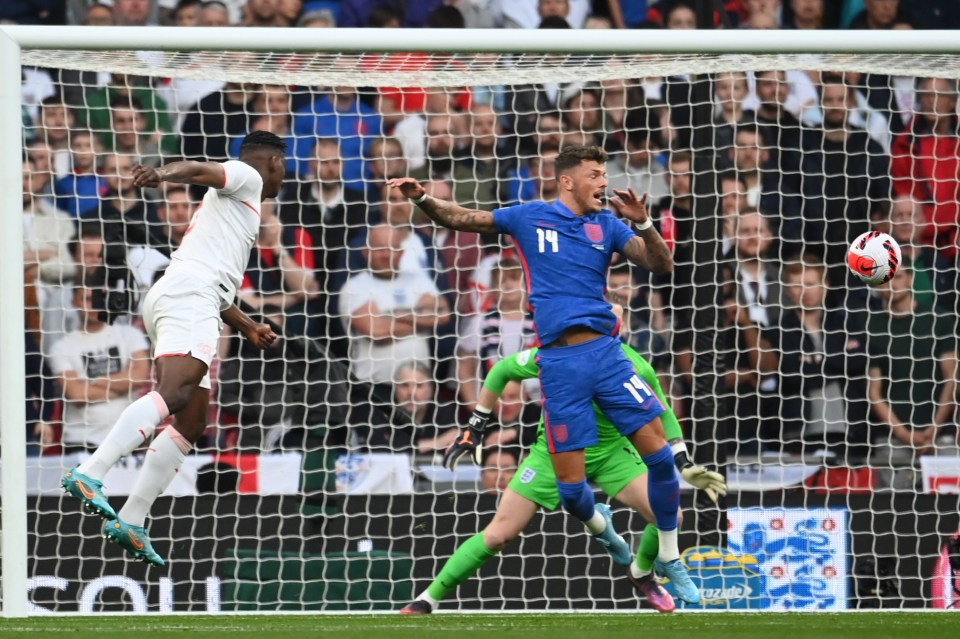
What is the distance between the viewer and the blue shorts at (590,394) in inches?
249

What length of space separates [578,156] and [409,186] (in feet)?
2.83

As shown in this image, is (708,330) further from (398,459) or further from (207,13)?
(207,13)

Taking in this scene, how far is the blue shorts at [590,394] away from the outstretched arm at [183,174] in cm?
174

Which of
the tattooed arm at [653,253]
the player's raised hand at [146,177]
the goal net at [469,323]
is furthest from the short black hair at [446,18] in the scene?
the player's raised hand at [146,177]

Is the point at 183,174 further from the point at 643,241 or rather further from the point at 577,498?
the point at 577,498

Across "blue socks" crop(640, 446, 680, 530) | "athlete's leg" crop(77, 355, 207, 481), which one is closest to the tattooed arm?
"blue socks" crop(640, 446, 680, 530)

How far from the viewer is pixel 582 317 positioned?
6328mm

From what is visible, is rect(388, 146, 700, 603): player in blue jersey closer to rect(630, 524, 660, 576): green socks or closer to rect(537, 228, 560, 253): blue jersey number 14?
rect(537, 228, 560, 253): blue jersey number 14

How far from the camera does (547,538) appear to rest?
821 cm

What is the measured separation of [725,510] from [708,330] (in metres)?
1.10

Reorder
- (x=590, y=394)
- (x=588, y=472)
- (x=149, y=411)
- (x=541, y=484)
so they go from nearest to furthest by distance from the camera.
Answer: (x=149, y=411), (x=590, y=394), (x=541, y=484), (x=588, y=472)

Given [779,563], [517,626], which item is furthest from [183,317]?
[779,563]

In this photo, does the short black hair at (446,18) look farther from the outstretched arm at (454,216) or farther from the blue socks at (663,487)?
the blue socks at (663,487)

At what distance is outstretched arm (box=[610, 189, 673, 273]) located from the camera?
20.2 feet
